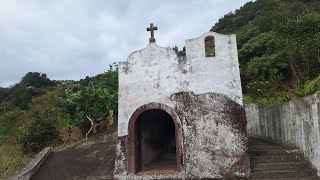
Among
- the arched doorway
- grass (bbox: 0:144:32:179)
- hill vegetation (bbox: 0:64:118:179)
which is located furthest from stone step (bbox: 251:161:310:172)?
hill vegetation (bbox: 0:64:118:179)

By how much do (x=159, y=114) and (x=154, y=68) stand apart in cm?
365

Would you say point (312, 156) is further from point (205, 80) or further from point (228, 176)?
point (205, 80)

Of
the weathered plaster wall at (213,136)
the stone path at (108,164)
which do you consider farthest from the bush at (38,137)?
the weathered plaster wall at (213,136)

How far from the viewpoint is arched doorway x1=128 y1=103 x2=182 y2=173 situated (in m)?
9.91

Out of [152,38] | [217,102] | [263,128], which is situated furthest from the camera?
[263,128]

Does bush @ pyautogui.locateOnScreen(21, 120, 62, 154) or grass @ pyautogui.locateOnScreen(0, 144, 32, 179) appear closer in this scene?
grass @ pyautogui.locateOnScreen(0, 144, 32, 179)

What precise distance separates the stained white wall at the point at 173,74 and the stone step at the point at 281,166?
1850mm

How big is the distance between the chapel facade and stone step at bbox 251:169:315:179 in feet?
0.93

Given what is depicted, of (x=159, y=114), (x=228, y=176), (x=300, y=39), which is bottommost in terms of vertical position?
(x=228, y=176)

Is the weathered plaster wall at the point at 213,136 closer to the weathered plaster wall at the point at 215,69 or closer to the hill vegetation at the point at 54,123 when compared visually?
the weathered plaster wall at the point at 215,69

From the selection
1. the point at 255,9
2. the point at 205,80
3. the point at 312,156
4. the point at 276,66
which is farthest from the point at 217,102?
the point at 255,9

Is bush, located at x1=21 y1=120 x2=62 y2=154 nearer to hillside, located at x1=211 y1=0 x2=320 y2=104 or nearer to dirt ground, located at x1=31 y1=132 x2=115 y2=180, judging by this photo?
dirt ground, located at x1=31 y1=132 x2=115 y2=180

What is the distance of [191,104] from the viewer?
9797mm

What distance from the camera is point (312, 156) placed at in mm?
8836
